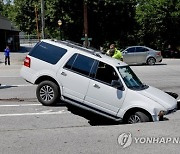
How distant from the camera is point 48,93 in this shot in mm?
10852

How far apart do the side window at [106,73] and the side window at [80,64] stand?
0.94ft

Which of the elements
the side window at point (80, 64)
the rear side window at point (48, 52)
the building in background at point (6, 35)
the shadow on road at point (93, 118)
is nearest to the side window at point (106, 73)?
the side window at point (80, 64)

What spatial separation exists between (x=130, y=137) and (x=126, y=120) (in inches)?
78.9

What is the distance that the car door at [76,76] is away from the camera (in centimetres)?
960

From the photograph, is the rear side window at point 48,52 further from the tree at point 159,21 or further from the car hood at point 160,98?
the tree at point 159,21

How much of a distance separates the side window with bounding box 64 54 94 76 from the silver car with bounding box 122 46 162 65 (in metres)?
18.8

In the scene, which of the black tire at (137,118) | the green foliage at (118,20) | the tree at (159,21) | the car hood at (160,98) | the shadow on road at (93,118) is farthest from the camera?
the tree at (159,21)

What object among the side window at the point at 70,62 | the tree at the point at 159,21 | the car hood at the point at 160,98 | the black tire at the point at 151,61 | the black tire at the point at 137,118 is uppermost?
the tree at the point at 159,21

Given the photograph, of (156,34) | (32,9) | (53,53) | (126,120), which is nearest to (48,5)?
(32,9)

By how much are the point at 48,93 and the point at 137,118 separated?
3.32 meters

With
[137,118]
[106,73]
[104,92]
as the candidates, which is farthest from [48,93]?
[137,118]

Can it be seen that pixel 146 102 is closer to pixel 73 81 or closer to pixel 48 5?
pixel 73 81

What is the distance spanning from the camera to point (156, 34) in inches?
1730

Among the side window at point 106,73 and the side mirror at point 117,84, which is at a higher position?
the side window at point 106,73
